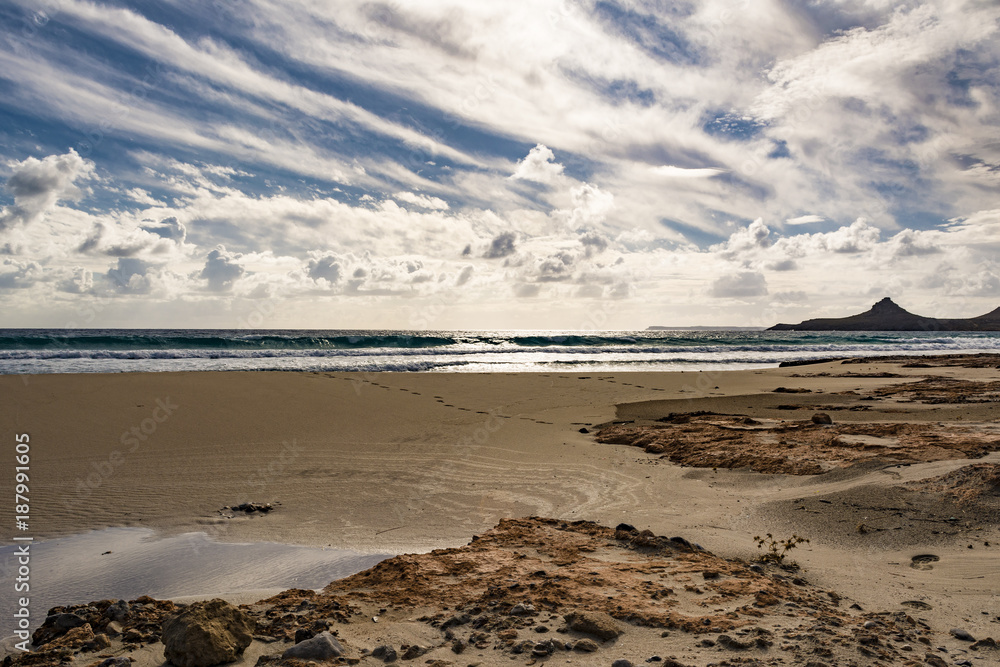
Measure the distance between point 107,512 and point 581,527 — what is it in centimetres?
500

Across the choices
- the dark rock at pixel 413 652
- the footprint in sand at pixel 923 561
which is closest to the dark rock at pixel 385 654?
the dark rock at pixel 413 652

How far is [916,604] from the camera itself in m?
3.21

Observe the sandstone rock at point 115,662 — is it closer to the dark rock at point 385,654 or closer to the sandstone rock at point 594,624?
the dark rock at point 385,654

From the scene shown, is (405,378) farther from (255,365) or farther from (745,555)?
(745,555)

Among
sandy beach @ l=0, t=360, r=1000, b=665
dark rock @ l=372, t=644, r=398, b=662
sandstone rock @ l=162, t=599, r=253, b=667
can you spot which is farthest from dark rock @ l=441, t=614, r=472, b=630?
sandstone rock @ l=162, t=599, r=253, b=667

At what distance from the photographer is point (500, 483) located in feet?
21.7

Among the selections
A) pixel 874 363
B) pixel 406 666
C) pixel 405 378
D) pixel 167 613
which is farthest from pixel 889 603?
pixel 874 363

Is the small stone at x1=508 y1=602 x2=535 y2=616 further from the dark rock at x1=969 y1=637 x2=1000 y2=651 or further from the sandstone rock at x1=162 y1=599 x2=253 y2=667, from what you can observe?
the dark rock at x1=969 y1=637 x2=1000 y2=651

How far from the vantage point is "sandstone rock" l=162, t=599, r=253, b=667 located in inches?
102

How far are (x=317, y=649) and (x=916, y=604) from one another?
352cm

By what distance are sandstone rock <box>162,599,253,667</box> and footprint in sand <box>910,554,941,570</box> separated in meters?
4.57
